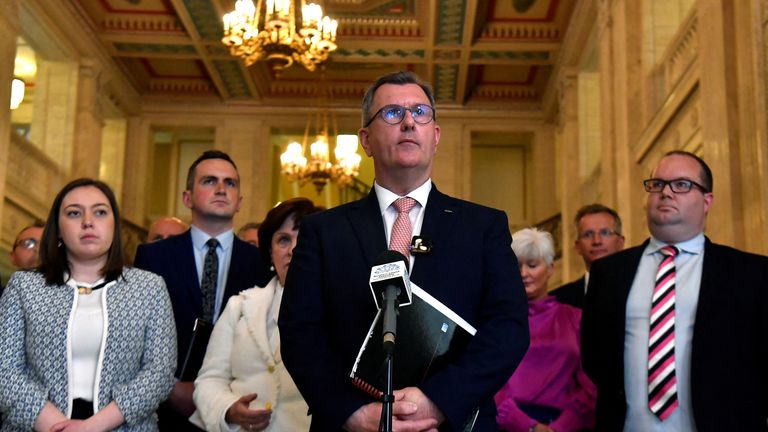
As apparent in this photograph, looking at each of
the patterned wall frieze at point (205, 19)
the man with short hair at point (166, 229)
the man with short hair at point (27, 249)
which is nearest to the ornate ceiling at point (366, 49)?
the patterned wall frieze at point (205, 19)

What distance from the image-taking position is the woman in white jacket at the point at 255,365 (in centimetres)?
356

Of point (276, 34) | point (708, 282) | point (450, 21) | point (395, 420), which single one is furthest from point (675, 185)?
point (450, 21)

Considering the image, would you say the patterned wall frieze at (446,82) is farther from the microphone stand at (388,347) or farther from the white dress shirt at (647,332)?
the microphone stand at (388,347)

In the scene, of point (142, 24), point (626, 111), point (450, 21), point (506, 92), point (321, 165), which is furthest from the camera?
point (506, 92)

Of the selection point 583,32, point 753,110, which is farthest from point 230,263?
point 583,32

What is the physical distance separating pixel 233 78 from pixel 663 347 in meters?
13.7

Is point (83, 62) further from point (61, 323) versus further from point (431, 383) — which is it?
point (431, 383)

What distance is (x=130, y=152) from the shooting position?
17.2m

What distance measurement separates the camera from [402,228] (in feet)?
8.96

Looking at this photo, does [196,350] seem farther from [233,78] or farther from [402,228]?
[233,78]

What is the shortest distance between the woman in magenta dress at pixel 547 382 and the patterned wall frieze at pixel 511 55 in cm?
1130

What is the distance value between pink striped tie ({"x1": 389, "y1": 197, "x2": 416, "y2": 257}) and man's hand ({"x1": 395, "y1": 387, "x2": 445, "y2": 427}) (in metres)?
0.42

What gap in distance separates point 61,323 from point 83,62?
39.9 feet

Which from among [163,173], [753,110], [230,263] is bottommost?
[230,263]
